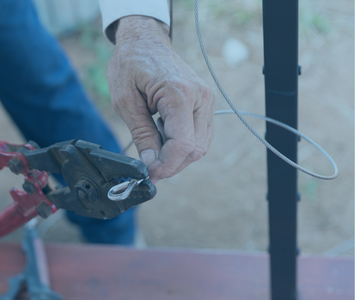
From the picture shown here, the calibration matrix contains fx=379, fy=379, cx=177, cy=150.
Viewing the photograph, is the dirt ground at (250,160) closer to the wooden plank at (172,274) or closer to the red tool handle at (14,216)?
the wooden plank at (172,274)

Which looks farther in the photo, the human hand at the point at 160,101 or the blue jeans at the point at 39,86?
the blue jeans at the point at 39,86

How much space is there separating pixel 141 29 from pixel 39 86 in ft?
1.97

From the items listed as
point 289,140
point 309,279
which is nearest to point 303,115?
point 309,279

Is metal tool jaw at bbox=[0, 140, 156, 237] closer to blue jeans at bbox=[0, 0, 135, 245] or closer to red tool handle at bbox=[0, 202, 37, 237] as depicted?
red tool handle at bbox=[0, 202, 37, 237]

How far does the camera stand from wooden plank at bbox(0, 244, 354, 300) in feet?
2.59

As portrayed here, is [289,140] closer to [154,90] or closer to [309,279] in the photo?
[154,90]

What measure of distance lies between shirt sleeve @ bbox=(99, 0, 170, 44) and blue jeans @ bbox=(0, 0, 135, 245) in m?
0.51

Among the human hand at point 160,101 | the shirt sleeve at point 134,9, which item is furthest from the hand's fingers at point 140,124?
the shirt sleeve at point 134,9

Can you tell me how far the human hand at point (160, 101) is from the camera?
48cm

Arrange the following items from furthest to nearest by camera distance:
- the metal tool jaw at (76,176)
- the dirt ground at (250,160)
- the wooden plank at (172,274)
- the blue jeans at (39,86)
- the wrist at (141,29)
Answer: the dirt ground at (250,160), the blue jeans at (39,86), the wooden plank at (172,274), the wrist at (141,29), the metal tool jaw at (76,176)

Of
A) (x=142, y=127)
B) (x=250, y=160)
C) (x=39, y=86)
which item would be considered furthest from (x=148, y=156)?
(x=250, y=160)

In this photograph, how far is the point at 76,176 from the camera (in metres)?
0.48

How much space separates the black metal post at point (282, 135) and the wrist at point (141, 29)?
0.17 metres

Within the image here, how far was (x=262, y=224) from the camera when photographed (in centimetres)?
155
